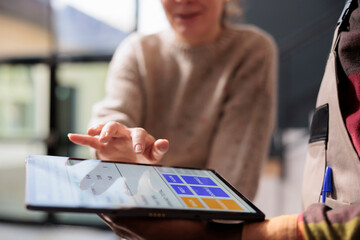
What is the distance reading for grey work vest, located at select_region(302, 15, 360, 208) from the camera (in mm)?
553

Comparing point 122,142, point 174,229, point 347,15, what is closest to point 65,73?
point 122,142

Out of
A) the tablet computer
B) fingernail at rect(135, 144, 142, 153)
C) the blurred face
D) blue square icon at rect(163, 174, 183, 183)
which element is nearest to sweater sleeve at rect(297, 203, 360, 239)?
the tablet computer

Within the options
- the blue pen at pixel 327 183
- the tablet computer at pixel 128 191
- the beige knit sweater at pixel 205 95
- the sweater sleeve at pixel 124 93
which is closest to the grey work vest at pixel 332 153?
the blue pen at pixel 327 183

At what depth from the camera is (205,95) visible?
1079 mm

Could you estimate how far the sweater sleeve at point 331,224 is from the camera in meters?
0.43

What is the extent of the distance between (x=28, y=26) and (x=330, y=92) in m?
3.88

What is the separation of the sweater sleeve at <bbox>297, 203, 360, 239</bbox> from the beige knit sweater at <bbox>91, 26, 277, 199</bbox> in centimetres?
50

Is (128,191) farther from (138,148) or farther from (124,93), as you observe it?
(124,93)

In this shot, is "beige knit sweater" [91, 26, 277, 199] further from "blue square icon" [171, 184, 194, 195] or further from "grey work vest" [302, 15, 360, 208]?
"blue square icon" [171, 184, 194, 195]

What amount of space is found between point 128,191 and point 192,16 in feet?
2.06

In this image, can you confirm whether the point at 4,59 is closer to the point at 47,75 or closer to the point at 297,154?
the point at 47,75

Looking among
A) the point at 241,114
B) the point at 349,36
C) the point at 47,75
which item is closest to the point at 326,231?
the point at 349,36

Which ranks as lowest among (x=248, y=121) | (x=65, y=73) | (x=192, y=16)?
(x=65, y=73)

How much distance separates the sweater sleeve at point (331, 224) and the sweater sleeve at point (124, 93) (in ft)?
1.72
